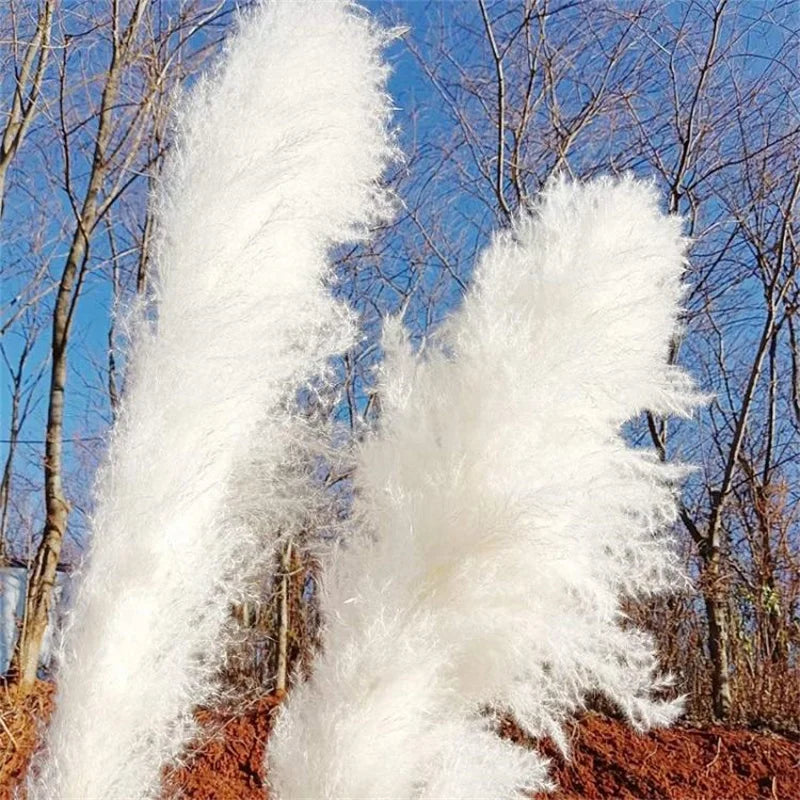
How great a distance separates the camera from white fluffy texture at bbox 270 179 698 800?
104 cm

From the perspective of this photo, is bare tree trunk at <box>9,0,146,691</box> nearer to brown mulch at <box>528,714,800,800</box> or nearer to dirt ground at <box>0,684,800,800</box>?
dirt ground at <box>0,684,800,800</box>

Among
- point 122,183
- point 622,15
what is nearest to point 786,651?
point 622,15

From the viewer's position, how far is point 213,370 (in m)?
1.05

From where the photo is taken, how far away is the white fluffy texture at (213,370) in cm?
98

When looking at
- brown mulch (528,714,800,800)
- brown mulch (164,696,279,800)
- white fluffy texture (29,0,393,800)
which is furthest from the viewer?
brown mulch (528,714,800,800)

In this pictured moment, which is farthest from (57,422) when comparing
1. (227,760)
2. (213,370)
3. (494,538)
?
(494,538)

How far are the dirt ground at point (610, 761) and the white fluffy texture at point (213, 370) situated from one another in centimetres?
142

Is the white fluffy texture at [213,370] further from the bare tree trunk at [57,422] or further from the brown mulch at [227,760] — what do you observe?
the bare tree trunk at [57,422]

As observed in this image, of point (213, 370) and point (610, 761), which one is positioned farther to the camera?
point (610, 761)

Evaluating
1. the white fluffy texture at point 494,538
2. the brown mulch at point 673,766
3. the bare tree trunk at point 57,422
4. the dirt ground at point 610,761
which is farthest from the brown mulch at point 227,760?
the white fluffy texture at point 494,538

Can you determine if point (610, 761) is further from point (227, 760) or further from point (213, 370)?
point (213, 370)

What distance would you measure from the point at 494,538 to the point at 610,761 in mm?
1925

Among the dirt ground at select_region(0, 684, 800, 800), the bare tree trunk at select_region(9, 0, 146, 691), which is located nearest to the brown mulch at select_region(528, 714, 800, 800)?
the dirt ground at select_region(0, 684, 800, 800)

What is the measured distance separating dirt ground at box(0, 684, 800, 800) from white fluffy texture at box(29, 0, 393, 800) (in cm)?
142
